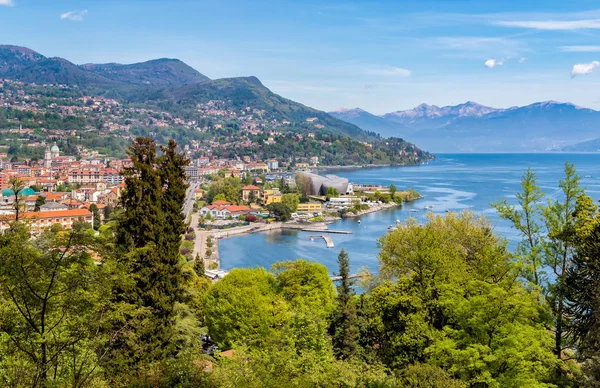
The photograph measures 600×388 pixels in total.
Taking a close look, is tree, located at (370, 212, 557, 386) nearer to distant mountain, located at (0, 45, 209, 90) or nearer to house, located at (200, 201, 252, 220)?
house, located at (200, 201, 252, 220)

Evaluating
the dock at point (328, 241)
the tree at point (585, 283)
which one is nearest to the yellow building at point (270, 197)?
the dock at point (328, 241)

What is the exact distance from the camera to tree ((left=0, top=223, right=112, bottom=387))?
7.73 ft

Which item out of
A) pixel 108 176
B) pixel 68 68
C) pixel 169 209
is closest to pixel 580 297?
pixel 169 209

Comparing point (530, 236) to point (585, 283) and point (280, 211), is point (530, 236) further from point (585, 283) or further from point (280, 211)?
point (280, 211)

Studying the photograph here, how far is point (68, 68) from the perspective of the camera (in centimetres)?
12281

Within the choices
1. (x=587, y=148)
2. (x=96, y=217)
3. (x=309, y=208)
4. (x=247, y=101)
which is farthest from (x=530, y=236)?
(x=587, y=148)

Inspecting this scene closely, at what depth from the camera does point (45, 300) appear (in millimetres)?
2375

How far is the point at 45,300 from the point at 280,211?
23.8 meters

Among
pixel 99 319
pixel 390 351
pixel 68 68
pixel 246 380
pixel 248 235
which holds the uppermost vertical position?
pixel 68 68

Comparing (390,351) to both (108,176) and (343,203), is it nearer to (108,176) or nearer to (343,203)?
(343,203)

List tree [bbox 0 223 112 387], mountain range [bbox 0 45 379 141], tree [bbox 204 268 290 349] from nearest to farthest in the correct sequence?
tree [bbox 0 223 112 387], tree [bbox 204 268 290 349], mountain range [bbox 0 45 379 141]

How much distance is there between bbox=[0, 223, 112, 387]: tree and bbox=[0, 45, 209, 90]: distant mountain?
120097 millimetres

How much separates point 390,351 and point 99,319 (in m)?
3.40

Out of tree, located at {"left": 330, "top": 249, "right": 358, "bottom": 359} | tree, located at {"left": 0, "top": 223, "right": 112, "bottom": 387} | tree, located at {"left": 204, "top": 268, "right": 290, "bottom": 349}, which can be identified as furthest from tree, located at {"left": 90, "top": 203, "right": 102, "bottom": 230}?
tree, located at {"left": 0, "top": 223, "right": 112, "bottom": 387}
